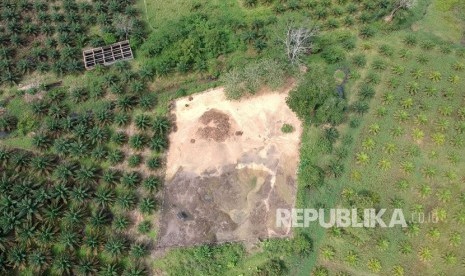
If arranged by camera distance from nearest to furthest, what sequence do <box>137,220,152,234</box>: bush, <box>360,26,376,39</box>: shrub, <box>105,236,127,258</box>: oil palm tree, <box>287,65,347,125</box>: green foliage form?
<box>105,236,127,258</box>: oil palm tree
<box>137,220,152,234</box>: bush
<box>287,65,347,125</box>: green foliage
<box>360,26,376,39</box>: shrub

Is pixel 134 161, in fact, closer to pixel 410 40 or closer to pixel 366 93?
pixel 366 93

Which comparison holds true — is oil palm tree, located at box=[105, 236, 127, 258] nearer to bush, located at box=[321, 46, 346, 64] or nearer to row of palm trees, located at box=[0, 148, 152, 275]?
row of palm trees, located at box=[0, 148, 152, 275]

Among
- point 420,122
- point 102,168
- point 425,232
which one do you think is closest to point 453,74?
point 420,122

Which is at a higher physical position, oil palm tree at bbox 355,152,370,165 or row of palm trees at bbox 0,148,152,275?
oil palm tree at bbox 355,152,370,165

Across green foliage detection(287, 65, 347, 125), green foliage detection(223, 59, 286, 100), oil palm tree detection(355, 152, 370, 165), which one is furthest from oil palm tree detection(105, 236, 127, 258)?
oil palm tree detection(355, 152, 370, 165)

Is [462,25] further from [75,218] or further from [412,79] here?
[75,218]

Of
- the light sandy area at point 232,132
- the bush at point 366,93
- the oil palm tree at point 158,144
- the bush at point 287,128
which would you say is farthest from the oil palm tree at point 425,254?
the oil palm tree at point 158,144

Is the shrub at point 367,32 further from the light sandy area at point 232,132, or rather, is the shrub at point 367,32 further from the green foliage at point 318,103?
the light sandy area at point 232,132
